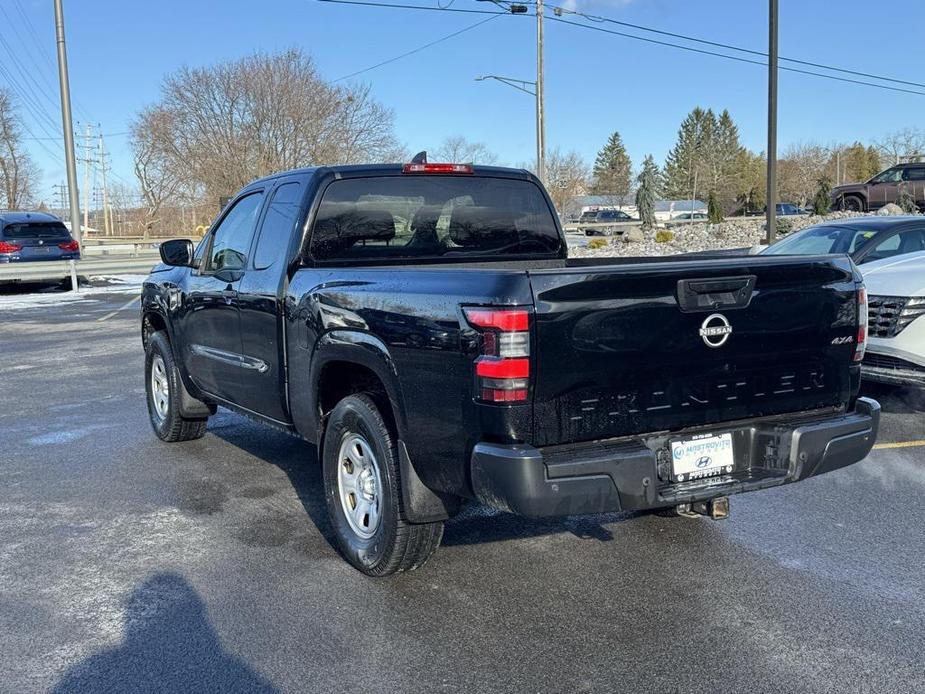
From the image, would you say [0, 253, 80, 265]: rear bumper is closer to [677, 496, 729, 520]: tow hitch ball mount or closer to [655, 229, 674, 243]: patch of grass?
[677, 496, 729, 520]: tow hitch ball mount

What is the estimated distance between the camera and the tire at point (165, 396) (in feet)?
23.0

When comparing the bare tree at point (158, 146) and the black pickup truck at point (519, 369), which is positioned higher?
the bare tree at point (158, 146)

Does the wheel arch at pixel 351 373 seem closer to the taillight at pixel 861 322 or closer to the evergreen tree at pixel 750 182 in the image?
the taillight at pixel 861 322

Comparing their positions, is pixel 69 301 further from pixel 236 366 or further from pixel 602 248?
pixel 602 248

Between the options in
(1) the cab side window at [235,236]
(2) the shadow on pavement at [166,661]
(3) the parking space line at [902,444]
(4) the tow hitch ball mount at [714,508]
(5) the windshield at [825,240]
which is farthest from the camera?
(5) the windshield at [825,240]

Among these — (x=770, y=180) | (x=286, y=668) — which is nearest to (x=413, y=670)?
(x=286, y=668)

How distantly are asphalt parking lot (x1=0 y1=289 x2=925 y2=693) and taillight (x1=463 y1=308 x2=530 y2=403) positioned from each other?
1.07m

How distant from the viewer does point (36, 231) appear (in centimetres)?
2206

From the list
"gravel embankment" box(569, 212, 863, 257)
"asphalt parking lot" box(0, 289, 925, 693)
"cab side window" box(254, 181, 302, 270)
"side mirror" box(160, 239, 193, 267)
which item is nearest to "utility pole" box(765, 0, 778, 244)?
"gravel embankment" box(569, 212, 863, 257)

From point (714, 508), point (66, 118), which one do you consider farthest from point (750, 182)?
point (714, 508)

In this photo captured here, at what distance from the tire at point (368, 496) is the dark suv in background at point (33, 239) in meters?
19.4

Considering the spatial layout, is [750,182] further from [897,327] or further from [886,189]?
[897,327]

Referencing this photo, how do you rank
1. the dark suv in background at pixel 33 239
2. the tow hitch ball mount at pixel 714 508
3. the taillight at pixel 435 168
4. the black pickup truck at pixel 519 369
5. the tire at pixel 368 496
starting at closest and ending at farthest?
the black pickup truck at pixel 519 369
the tire at pixel 368 496
the tow hitch ball mount at pixel 714 508
the taillight at pixel 435 168
the dark suv in background at pixel 33 239

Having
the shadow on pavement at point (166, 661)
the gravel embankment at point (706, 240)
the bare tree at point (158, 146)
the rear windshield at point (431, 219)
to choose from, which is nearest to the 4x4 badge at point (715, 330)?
the rear windshield at point (431, 219)
